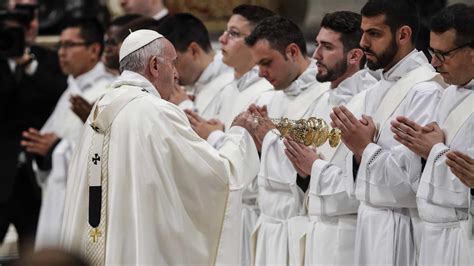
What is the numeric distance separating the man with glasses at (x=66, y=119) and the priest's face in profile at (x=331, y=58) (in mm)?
3245

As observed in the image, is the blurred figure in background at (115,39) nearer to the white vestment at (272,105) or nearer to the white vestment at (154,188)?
the white vestment at (272,105)

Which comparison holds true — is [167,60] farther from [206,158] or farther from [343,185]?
[343,185]

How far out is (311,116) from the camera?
7.22 meters

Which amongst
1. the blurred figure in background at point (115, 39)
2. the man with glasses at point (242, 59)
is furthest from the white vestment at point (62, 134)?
the man with glasses at point (242, 59)

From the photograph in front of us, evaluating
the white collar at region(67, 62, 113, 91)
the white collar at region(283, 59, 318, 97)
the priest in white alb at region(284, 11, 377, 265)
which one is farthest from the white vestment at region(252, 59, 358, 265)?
the white collar at region(67, 62, 113, 91)

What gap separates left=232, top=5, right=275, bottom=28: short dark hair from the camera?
8.25 meters

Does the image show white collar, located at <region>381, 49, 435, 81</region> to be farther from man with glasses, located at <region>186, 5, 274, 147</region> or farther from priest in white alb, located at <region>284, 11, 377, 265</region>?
man with glasses, located at <region>186, 5, 274, 147</region>

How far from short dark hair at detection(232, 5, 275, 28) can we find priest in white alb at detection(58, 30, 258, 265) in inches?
69.7

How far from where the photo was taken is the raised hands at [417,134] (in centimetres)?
617

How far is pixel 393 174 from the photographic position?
6402mm

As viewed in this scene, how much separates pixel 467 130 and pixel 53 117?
5.05 m

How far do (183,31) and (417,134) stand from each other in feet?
8.87

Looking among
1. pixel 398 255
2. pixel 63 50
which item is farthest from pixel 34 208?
pixel 398 255

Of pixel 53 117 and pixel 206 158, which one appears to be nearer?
pixel 206 158
